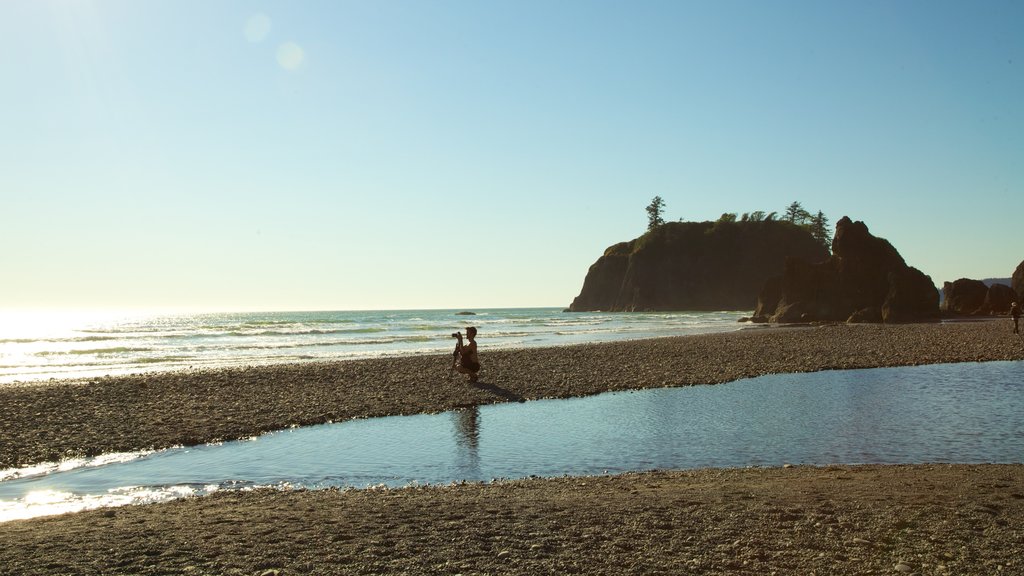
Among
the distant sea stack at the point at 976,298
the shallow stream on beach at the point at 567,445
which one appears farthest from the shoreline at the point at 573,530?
the distant sea stack at the point at 976,298

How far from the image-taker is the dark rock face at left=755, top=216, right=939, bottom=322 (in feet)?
232

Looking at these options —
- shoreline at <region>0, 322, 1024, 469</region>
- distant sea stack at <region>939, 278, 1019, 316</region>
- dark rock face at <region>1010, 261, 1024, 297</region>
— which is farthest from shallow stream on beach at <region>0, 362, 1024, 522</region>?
distant sea stack at <region>939, 278, 1019, 316</region>

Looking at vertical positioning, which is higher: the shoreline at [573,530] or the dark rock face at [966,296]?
the dark rock face at [966,296]

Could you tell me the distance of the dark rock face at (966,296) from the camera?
81062 mm

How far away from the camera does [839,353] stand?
36.0 meters

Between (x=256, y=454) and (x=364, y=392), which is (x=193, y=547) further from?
(x=364, y=392)

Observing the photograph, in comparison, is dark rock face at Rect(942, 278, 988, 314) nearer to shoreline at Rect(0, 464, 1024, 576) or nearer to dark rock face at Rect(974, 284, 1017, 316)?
dark rock face at Rect(974, 284, 1017, 316)

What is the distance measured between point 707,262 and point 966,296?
90.2 m

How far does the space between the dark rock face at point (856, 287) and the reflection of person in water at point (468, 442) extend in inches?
2450

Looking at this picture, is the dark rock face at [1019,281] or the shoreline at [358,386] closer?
the shoreline at [358,386]

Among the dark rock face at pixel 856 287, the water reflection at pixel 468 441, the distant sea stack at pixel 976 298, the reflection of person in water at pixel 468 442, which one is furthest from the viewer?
the distant sea stack at pixel 976 298

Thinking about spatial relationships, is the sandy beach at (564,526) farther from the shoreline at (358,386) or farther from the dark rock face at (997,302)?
the dark rock face at (997,302)

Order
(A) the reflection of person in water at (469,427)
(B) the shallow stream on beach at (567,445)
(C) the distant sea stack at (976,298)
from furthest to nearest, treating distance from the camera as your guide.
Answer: (C) the distant sea stack at (976,298) → (A) the reflection of person in water at (469,427) → (B) the shallow stream on beach at (567,445)

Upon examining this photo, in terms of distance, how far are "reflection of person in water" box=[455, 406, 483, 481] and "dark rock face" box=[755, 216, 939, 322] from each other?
6224 cm
